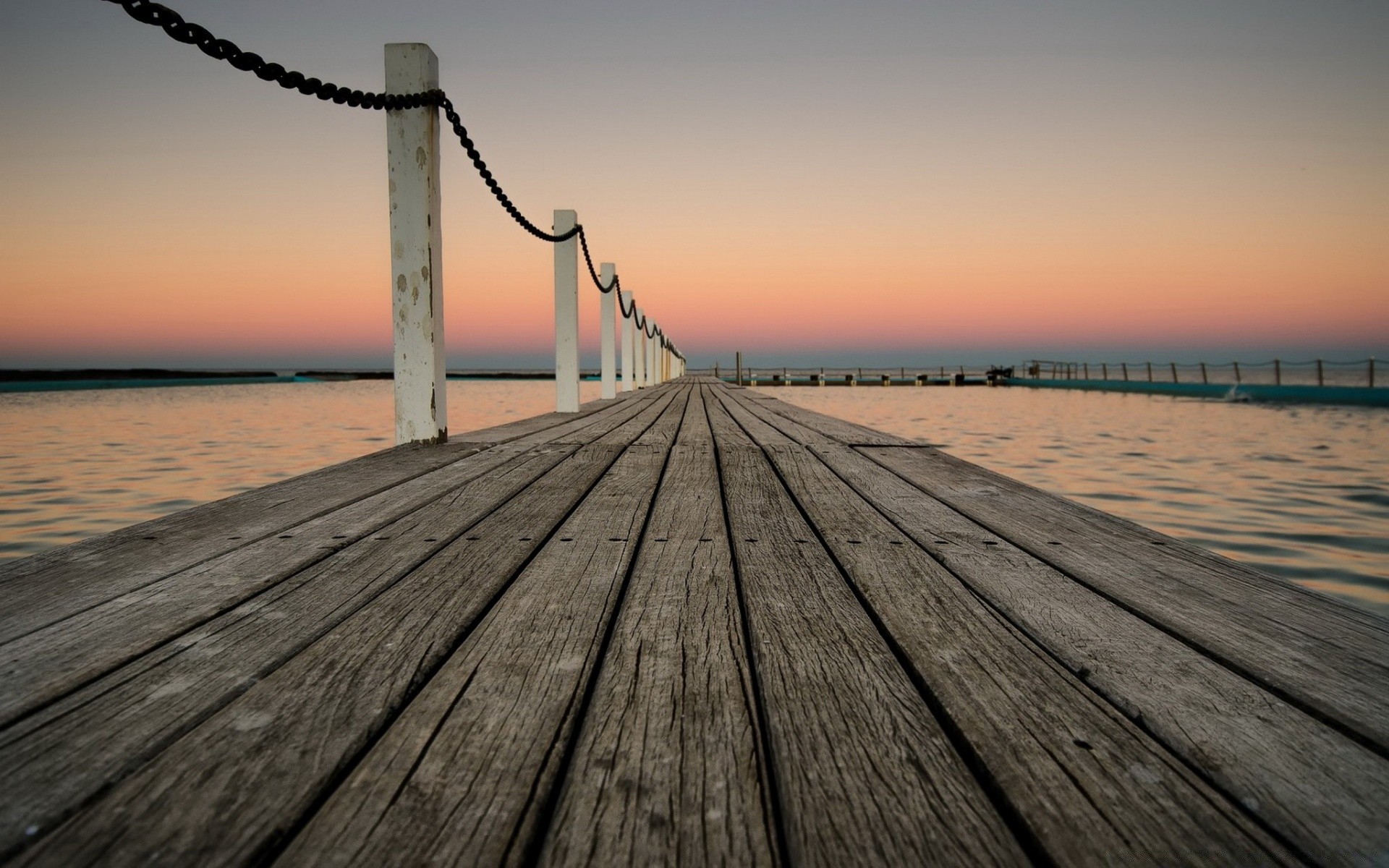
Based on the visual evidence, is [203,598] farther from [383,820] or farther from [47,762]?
[383,820]

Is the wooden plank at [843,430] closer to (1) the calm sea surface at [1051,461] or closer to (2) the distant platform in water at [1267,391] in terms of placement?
(1) the calm sea surface at [1051,461]

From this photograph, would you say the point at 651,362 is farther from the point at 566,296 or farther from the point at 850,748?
the point at 850,748

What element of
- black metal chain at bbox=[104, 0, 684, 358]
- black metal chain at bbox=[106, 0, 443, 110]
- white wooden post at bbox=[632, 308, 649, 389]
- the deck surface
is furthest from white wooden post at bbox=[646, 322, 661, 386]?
the deck surface

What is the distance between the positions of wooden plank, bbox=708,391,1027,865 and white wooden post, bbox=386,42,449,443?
9.06 feet

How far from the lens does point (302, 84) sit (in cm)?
267

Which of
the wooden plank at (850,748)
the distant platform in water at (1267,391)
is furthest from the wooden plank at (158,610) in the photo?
the distant platform in water at (1267,391)

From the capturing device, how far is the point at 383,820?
73 cm

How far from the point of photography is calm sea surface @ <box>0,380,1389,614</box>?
4.46 metres

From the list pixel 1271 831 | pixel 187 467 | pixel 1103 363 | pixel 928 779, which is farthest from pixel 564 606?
pixel 1103 363

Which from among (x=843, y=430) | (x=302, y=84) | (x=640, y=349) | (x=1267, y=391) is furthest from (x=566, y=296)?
(x=1267, y=391)

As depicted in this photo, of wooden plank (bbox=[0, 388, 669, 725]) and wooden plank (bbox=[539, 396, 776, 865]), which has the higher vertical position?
wooden plank (bbox=[0, 388, 669, 725])

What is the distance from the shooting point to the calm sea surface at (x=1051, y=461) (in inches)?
176

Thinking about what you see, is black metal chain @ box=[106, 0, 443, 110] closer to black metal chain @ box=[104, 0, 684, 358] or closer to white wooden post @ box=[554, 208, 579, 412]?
black metal chain @ box=[104, 0, 684, 358]

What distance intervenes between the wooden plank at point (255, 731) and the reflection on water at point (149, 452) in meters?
3.83
